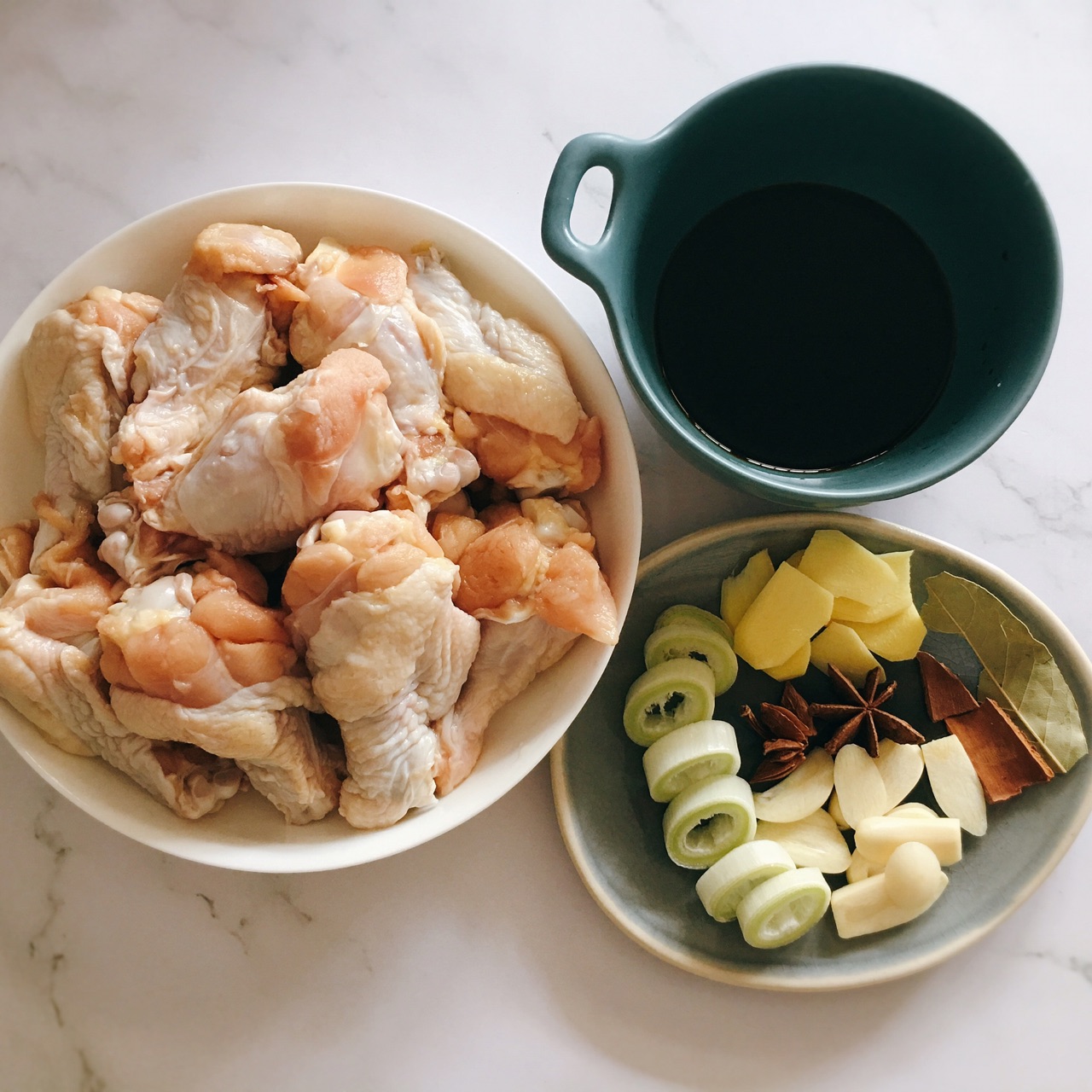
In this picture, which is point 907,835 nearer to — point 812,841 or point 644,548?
point 812,841

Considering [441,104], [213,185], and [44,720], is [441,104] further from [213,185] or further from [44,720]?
[44,720]

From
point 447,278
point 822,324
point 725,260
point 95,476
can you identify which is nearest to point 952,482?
point 822,324

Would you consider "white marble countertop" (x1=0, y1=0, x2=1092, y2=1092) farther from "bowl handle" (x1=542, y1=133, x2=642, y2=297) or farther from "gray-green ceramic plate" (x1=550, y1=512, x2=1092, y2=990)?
"bowl handle" (x1=542, y1=133, x2=642, y2=297)

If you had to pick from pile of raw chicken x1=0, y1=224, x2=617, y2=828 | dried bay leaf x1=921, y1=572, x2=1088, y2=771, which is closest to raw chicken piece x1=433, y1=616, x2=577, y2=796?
pile of raw chicken x1=0, y1=224, x2=617, y2=828

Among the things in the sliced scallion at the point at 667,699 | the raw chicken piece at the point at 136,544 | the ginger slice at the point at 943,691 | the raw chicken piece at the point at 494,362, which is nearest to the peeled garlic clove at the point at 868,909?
the ginger slice at the point at 943,691

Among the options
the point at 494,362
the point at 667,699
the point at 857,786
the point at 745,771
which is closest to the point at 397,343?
the point at 494,362
